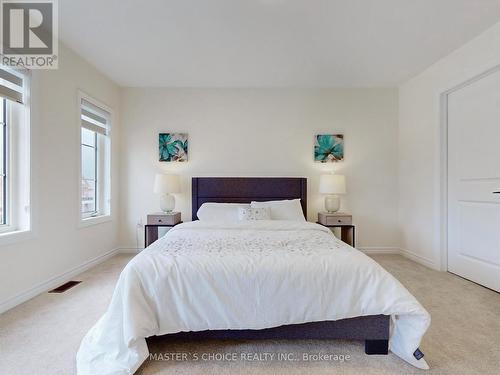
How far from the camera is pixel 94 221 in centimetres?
349

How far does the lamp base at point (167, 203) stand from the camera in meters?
3.84

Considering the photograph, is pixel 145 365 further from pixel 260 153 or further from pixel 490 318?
pixel 260 153

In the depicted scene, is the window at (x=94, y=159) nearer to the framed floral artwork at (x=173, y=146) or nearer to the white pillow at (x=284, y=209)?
the framed floral artwork at (x=173, y=146)

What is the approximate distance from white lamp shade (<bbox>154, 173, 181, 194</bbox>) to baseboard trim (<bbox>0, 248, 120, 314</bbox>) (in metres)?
1.20

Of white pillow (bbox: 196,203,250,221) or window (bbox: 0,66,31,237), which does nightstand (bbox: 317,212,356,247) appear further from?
window (bbox: 0,66,31,237)

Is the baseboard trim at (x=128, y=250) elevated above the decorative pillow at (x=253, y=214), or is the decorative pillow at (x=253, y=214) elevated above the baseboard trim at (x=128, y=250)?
the decorative pillow at (x=253, y=214)

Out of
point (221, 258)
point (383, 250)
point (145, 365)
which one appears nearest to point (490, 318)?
point (383, 250)

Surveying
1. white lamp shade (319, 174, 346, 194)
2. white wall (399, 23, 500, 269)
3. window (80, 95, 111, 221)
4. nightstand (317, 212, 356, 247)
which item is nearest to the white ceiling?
white wall (399, 23, 500, 269)

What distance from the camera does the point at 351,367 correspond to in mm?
1582

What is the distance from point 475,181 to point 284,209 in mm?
2139

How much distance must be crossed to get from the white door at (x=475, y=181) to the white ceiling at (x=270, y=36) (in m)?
0.66

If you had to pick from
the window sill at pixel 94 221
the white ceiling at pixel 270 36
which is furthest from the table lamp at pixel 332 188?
the window sill at pixel 94 221

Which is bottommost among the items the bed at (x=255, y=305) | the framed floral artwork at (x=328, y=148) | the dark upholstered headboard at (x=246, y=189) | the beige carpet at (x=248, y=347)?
the beige carpet at (x=248, y=347)

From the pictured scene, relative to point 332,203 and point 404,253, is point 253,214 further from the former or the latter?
point 404,253
